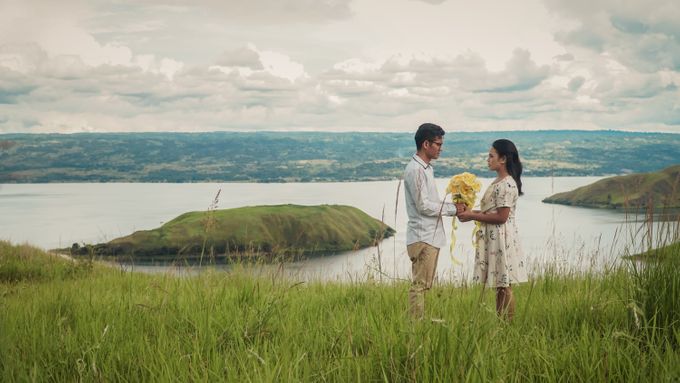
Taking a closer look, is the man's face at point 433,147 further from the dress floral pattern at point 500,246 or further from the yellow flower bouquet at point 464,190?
the dress floral pattern at point 500,246

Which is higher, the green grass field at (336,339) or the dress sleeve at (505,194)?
the dress sleeve at (505,194)

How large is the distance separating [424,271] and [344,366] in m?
3.46

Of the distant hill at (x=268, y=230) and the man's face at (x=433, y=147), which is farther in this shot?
the distant hill at (x=268, y=230)

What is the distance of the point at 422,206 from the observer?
6.66 m

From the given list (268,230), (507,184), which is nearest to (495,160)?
(507,184)

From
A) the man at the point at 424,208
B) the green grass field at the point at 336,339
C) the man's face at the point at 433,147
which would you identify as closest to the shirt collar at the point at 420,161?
the man at the point at 424,208

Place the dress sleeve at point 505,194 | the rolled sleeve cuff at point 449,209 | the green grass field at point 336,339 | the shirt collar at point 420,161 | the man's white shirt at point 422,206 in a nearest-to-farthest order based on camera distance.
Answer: the green grass field at point 336,339 → the rolled sleeve cuff at point 449,209 → the man's white shirt at point 422,206 → the dress sleeve at point 505,194 → the shirt collar at point 420,161

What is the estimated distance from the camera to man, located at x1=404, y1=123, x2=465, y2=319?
6750mm

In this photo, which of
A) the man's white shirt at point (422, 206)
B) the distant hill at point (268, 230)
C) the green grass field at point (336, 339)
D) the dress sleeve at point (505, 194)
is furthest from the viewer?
the distant hill at point (268, 230)

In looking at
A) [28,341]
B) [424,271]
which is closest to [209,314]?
[28,341]

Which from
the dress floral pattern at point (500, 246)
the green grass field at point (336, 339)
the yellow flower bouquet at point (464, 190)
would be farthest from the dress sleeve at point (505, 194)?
the green grass field at point (336, 339)

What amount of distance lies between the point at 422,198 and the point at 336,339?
345cm

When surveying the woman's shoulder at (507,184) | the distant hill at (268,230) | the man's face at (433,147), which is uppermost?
the man's face at (433,147)

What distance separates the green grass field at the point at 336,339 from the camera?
332cm
